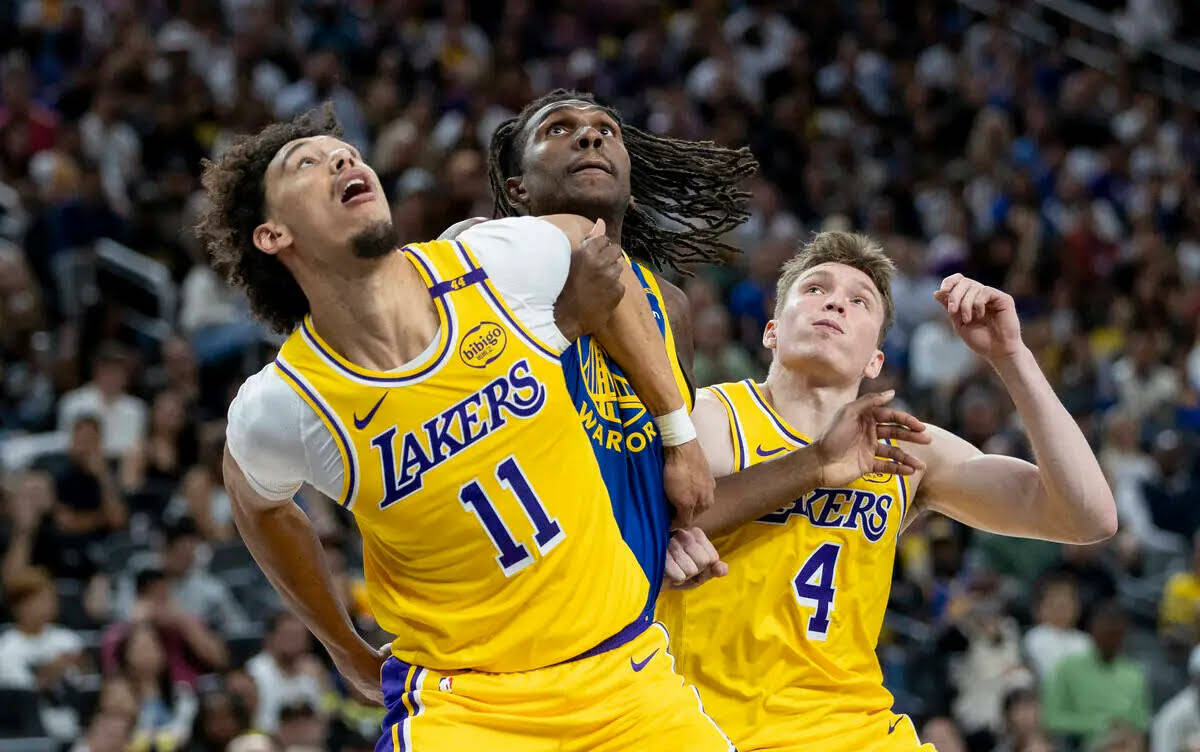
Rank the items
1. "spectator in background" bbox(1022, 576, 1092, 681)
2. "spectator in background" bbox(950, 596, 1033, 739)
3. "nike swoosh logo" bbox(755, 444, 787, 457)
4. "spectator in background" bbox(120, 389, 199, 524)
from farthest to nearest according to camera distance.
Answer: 1. "spectator in background" bbox(1022, 576, 1092, 681)
2. "spectator in background" bbox(120, 389, 199, 524)
3. "spectator in background" bbox(950, 596, 1033, 739)
4. "nike swoosh logo" bbox(755, 444, 787, 457)

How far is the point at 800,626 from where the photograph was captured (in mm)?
4711

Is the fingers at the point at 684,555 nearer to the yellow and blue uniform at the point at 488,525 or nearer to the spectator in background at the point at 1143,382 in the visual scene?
the yellow and blue uniform at the point at 488,525

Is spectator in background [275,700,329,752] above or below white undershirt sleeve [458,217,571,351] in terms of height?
below

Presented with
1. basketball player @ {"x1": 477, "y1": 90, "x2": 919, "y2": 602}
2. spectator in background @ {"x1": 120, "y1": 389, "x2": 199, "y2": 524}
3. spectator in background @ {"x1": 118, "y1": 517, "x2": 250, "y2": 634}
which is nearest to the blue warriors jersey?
basketball player @ {"x1": 477, "y1": 90, "x2": 919, "y2": 602}

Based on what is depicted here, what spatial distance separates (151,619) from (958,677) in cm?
475

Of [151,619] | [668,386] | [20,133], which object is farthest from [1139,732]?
[20,133]

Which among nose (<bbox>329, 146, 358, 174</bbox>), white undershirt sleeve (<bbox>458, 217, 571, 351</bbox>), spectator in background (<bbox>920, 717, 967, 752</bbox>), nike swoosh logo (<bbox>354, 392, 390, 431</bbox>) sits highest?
nose (<bbox>329, 146, 358, 174</bbox>)

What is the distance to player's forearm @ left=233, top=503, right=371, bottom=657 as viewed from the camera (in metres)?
4.45

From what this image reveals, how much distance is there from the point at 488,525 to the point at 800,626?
1.11m

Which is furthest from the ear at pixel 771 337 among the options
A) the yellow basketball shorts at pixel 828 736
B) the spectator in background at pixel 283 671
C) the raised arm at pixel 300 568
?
the spectator in background at pixel 283 671

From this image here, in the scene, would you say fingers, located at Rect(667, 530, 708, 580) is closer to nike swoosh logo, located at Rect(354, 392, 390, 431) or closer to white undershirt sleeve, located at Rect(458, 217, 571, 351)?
white undershirt sleeve, located at Rect(458, 217, 571, 351)

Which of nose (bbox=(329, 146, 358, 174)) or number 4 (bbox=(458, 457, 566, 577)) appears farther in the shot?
nose (bbox=(329, 146, 358, 174))

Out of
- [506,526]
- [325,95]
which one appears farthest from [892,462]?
[325,95]

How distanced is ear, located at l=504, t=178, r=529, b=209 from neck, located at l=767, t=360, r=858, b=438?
904mm
